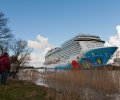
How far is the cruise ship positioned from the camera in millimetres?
48000

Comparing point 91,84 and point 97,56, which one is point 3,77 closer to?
point 91,84

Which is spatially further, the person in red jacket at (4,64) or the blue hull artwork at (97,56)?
the blue hull artwork at (97,56)

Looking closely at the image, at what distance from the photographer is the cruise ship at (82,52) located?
48000 millimetres

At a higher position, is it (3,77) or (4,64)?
(4,64)

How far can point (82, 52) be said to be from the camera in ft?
166

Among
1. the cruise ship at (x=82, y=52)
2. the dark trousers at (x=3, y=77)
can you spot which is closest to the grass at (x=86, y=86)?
the dark trousers at (x=3, y=77)

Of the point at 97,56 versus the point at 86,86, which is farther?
the point at 97,56

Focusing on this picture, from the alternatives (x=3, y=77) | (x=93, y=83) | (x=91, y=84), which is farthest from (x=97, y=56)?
(x=3, y=77)

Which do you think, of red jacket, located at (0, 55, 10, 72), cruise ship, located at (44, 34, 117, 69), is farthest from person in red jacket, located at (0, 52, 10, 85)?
cruise ship, located at (44, 34, 117, 69)

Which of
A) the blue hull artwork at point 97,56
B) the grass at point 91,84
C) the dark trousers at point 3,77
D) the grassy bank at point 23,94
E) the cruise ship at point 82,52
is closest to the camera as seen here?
the grassy bank at point 23,94

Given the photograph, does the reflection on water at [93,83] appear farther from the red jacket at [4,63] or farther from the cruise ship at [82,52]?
the cruise ship at [82,52]

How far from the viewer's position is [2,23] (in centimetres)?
4141

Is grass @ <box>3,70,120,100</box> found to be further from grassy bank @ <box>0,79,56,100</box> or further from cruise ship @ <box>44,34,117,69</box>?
cruise ship @ <box>44,34,117,69</box>

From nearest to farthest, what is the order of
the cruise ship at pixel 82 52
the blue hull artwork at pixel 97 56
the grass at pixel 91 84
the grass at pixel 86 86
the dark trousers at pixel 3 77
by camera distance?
1. the grass at pixel 86 86
2. the grass at pixel 91 84
3. the dark trousers at pixel 3 77
4. the blue hull artwork at pixel 97 56
5. the cruise ship at pixel 82 52
